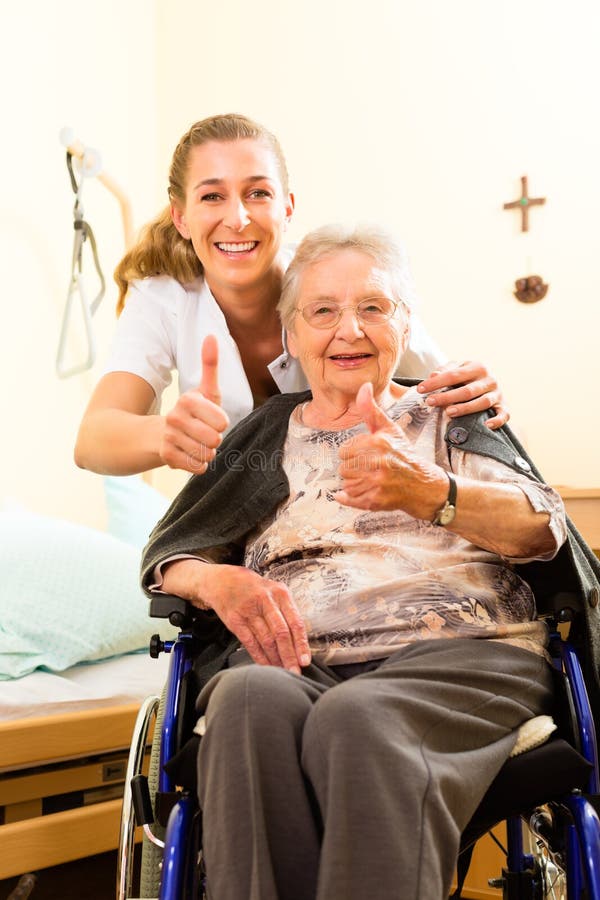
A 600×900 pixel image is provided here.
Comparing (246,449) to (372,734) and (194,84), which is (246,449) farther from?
(194,84)

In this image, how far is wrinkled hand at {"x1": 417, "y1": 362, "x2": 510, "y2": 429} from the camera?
1.45 meters

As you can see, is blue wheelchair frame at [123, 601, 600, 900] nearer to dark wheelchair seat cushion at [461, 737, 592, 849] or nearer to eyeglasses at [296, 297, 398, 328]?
dark wheelchair seat cushion at [461, 737, 592, 849]

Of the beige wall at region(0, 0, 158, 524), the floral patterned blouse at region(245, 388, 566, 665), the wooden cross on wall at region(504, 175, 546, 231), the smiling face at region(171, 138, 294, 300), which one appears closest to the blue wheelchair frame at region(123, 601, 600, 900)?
the floral patterned blouse at region(245, 388, 566, 665)

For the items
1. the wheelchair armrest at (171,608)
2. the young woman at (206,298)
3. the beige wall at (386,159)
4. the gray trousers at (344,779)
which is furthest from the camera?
the beige wall at (386,159)

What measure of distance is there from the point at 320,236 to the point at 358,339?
194mm

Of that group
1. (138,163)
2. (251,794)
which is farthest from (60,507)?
(251,794)

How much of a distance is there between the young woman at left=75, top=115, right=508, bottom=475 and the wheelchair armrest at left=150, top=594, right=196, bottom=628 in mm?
250

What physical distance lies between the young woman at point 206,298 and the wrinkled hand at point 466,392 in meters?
0.18

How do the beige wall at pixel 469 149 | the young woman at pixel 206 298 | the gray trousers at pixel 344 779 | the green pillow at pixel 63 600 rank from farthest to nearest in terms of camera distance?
the beige wall at pixel 469 149, the green pillow at pixel 63 600, the young woman at pixel 206 298, the gray trousers at pixel 344 779

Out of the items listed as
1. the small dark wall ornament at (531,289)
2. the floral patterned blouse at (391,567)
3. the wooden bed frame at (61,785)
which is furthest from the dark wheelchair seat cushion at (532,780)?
the small dark wall ornament at (531,289)

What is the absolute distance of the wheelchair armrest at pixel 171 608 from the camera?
1.38 metres

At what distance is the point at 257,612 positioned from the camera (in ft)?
4.26

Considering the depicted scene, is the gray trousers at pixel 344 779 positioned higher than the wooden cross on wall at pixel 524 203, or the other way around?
the wooden cross on wall at pixel 524 203

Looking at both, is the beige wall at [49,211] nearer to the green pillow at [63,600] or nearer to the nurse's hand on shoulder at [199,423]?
the green pillow at [63,600]
